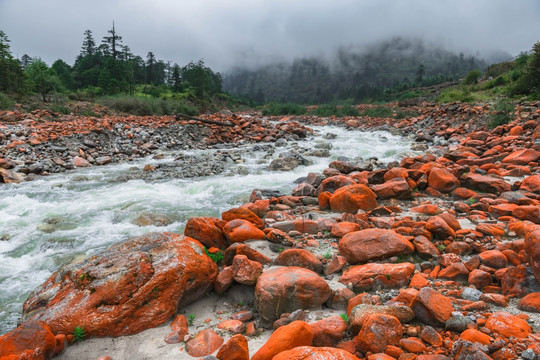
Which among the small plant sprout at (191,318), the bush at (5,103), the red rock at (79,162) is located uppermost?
the bush at (5,103)

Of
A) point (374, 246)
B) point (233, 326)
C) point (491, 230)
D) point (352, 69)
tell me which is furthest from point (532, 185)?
point (352, 69)

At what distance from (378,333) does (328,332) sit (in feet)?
1.32

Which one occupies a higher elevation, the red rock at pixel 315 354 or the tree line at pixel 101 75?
the tree line at pixel 101 75

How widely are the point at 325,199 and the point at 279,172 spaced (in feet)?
14.2

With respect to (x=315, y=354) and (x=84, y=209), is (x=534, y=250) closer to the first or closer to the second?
(x=315, y=354)

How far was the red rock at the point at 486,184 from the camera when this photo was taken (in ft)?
18.2

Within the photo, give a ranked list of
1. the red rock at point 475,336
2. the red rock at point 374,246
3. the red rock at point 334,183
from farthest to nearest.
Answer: the red rock at point 334,183 < the red rock at point 374,246 < the red rock at point 475,336

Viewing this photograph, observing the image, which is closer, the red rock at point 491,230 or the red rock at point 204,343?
the red rock at point 204,343

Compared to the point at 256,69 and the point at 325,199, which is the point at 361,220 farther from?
the point at 256,69

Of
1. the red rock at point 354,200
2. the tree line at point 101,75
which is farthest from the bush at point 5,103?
the red rock at point 354,200

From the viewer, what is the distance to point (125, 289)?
291 cm

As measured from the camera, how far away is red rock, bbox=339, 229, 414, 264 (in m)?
3.45

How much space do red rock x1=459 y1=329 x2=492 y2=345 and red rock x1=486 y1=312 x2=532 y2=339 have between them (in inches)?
4.5

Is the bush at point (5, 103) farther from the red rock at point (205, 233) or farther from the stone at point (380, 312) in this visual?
the stone at point (380, 312)
